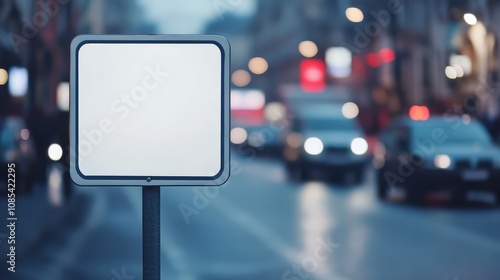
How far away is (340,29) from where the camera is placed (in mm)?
58469

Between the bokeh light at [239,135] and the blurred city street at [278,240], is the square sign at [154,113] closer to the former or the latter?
the blurred city street at [278,240]

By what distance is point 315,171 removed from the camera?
28.8 m

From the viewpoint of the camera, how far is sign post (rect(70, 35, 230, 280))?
334 centimetres

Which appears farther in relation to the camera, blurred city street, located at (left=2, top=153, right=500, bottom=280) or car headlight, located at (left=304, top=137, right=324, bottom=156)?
car headlight, located at (left=304, top=137, right=324, bottom=156)

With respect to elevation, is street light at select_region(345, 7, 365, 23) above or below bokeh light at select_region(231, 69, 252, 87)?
above

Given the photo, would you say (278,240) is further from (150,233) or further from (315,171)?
(315,171)

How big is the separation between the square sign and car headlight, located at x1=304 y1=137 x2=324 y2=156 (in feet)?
81.1

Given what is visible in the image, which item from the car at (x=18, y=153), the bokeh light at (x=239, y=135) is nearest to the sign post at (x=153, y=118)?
the car at (x=18, y=153)

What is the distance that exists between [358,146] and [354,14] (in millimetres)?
26481

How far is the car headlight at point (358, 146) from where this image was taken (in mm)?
28136

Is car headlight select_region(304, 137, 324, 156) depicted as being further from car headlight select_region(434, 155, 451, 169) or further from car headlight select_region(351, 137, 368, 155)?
car headlight select_region(434, 155, 451, 169)

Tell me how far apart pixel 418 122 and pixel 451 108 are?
62.6ft

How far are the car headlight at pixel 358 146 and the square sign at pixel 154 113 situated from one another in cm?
2483

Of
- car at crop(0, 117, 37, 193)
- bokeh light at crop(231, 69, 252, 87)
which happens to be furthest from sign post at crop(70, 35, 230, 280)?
bokeh light at crop(231, 69, 252, 87)
